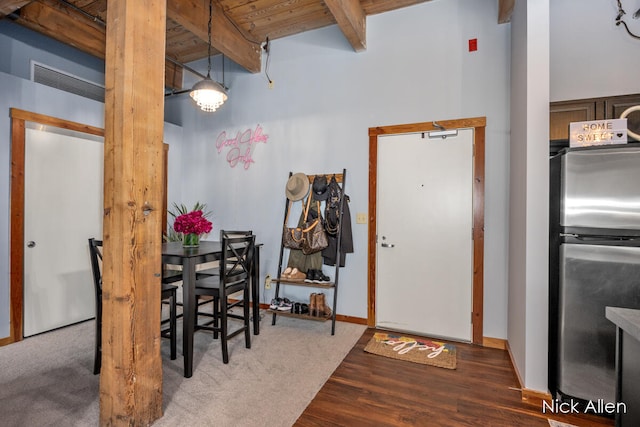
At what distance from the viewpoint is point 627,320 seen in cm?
97

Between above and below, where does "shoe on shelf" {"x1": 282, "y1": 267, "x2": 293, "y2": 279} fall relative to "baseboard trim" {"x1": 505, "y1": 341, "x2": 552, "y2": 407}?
above

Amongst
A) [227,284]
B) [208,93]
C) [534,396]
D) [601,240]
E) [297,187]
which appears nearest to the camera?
[601,240]

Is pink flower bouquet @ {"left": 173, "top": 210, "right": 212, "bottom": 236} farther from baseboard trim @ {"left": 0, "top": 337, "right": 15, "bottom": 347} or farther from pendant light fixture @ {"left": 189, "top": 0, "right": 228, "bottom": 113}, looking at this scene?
baseboard trim @ {"left": 0, "top": 337, "right": 15, "bottom": 347}

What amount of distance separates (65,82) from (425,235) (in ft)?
14.2

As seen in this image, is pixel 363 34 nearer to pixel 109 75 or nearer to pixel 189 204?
pixel 109 75

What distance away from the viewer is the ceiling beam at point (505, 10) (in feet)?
8.21

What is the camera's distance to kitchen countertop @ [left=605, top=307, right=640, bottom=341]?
36.2 inches

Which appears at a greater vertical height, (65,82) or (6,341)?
(65,82)

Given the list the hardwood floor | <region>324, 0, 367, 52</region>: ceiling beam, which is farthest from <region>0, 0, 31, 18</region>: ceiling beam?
the hardwood floor

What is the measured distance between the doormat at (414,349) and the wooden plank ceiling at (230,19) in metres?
2.90

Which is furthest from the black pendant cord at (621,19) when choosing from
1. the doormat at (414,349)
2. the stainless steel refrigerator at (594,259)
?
the doormat at (414,349)

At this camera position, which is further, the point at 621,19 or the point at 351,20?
the point at 351,20

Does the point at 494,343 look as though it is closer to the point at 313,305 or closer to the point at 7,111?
the point at 313,305

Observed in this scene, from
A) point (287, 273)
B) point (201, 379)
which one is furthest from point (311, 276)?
point (201, 379)
